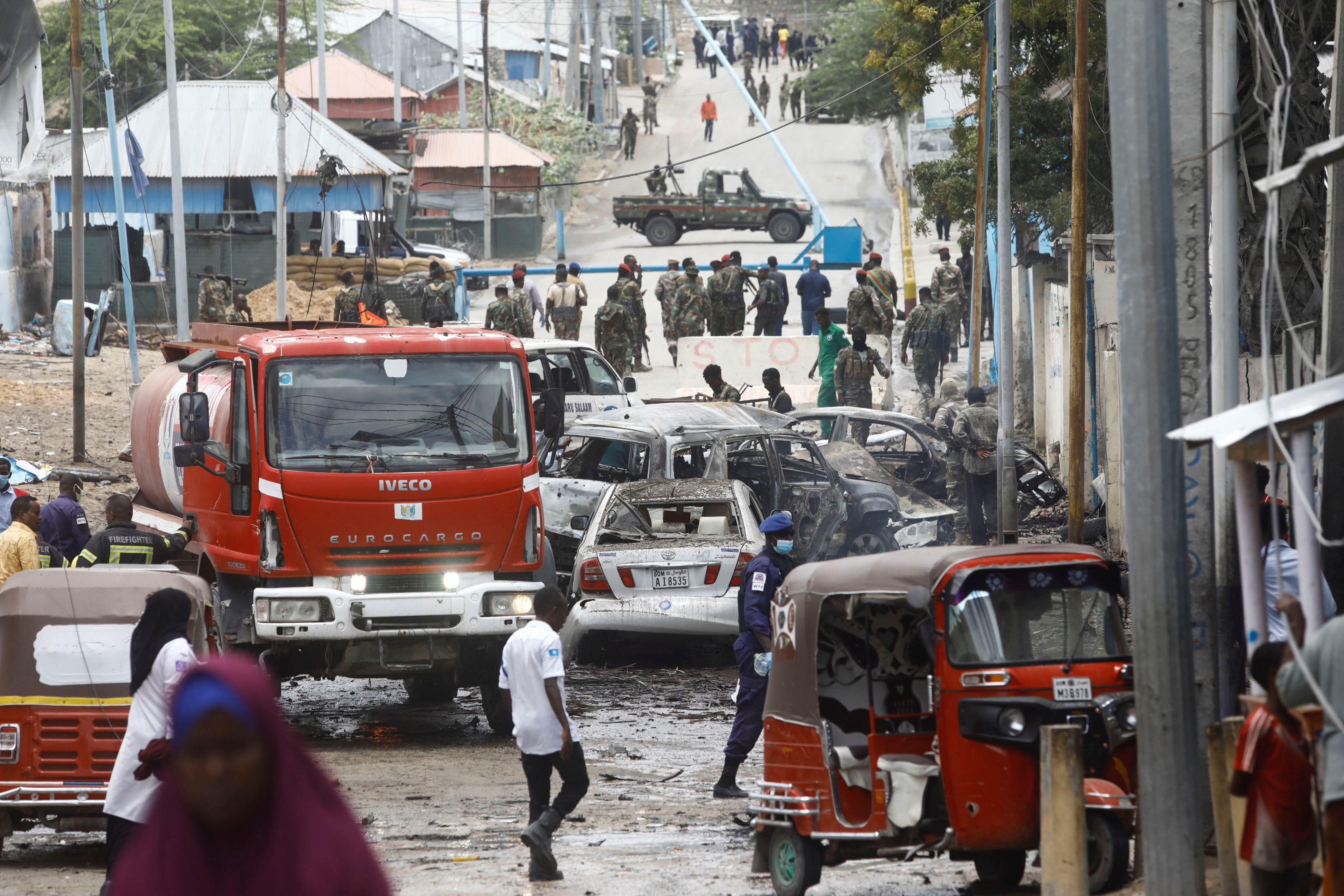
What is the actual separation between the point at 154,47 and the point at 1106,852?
51243 mm

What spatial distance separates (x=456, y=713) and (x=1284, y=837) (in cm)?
816

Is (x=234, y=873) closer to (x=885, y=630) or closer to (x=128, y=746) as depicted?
(x=128, y=746)

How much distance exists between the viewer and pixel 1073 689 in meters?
6.60

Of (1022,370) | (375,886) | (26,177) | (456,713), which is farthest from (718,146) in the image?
(375,886)

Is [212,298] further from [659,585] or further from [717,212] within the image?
[659,585]

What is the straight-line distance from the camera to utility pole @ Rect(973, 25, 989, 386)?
2094 cm

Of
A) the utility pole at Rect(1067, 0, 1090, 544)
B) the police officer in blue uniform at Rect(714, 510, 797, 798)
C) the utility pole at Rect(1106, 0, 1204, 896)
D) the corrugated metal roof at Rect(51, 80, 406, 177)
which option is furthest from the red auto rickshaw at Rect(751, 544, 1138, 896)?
the corrugated metal roof at Rect(51, 80, 406, 177)

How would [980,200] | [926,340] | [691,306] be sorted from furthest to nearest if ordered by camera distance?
[691,306], [926,340], [980,200]


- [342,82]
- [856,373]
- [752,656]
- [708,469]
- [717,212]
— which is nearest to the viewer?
[752,656]

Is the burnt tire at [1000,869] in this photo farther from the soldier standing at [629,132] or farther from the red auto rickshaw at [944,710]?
the soldier standing at [629,132]

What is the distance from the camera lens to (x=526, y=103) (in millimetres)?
60406

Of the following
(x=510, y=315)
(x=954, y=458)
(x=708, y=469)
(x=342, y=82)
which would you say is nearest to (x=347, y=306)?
(x=510, y=315)

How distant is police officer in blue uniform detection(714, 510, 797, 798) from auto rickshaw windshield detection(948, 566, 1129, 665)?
2.04 metres

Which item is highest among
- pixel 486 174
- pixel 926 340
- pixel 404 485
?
pixel 486 174
